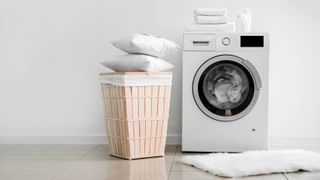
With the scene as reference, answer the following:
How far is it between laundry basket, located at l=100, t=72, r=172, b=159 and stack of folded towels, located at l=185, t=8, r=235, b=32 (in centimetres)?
50

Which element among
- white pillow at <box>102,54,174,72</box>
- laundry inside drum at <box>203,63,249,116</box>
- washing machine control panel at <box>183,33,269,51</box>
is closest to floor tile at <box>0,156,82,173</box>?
white pillow at <box>102,54,174,72</box>

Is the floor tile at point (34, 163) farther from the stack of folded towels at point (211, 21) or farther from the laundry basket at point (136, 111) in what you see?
the stack of folded towels at point (211, 21)

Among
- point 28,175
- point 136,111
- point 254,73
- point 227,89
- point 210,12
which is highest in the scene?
point 210,12

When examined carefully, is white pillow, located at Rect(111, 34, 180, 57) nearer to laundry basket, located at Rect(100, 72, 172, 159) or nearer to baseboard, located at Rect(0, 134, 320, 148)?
laundry basket, located at Rect(100, 72, 172, 159)

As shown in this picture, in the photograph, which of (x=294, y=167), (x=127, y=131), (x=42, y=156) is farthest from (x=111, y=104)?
(x=294, y=167)

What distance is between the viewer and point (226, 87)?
3539mm

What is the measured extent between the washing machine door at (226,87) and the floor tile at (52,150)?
93 centimetres

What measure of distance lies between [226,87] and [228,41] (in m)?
0.33

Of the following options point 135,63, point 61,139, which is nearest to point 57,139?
point 61,139

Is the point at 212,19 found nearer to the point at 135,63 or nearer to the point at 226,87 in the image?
the point at 226,87

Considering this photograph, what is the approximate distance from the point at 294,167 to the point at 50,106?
211 cm

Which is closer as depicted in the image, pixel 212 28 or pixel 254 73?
pixel 254 73

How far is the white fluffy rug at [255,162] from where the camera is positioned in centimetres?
269

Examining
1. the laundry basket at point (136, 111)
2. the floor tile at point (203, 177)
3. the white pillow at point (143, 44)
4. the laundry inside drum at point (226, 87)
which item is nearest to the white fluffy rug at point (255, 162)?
the floor tile at point (203, 177)
